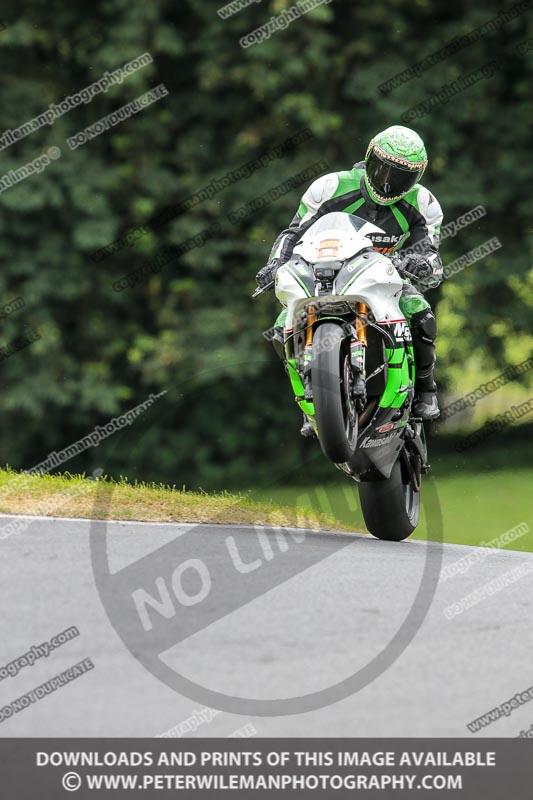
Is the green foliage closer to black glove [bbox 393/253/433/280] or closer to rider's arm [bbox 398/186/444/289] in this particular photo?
rider's arm [bbox 398/186/444/289]

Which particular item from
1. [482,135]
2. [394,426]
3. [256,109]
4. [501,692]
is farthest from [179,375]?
[501,692]

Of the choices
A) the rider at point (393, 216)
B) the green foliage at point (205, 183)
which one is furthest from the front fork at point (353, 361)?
the green foliage at point (205, 183)

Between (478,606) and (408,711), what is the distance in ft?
4.59

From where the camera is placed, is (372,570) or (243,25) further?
(243,25)

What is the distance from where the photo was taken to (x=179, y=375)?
49.6ft

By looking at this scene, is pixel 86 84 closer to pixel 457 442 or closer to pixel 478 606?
pixel 457 442

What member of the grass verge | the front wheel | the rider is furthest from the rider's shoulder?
the grass verge

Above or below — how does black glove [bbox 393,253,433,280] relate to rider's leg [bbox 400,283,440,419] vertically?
above

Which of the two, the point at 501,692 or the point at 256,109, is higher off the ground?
the point at 256,109

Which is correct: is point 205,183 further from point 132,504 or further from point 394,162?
point 394,162

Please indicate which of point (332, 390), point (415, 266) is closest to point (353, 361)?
point (332, 390)

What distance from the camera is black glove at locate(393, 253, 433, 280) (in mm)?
6410

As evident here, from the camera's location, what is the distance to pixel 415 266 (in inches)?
253

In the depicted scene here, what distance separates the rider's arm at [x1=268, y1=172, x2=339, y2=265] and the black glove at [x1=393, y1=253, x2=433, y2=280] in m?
0.63
